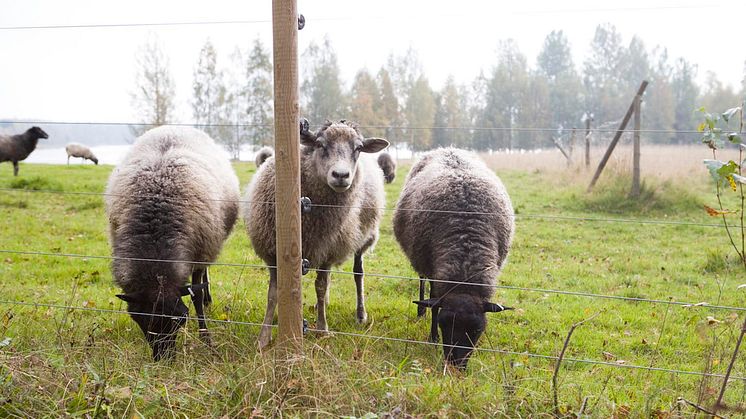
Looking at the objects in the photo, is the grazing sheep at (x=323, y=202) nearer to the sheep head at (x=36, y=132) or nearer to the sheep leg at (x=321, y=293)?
the sheep leg at (x=321, y=293)

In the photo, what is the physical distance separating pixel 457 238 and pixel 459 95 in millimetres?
35961

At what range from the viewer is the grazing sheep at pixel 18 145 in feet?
58.9

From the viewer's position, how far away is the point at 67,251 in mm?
8812

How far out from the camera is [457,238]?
506cm

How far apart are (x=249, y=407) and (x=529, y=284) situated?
505 centimetres

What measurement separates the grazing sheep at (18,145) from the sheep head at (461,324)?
18.4 m

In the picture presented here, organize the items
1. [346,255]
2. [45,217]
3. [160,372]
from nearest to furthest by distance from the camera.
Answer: [160,372] < [346,255] < [45,217]

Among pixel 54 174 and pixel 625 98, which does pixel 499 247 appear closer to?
pixel 54 174

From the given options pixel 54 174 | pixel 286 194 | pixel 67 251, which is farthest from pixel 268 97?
pixel 286 194

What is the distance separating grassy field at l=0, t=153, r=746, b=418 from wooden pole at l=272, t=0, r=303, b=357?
258 mm

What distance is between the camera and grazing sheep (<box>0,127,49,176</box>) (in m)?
18.0

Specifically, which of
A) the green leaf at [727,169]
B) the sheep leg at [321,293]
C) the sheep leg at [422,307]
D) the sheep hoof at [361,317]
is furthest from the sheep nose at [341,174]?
the green leaf at [727,169]

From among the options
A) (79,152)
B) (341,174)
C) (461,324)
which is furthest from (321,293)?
(79,152)

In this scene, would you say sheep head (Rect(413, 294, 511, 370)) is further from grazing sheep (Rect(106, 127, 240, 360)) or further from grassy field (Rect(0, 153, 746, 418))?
grazing sheep (Rect(106, 127, 240, 360))
